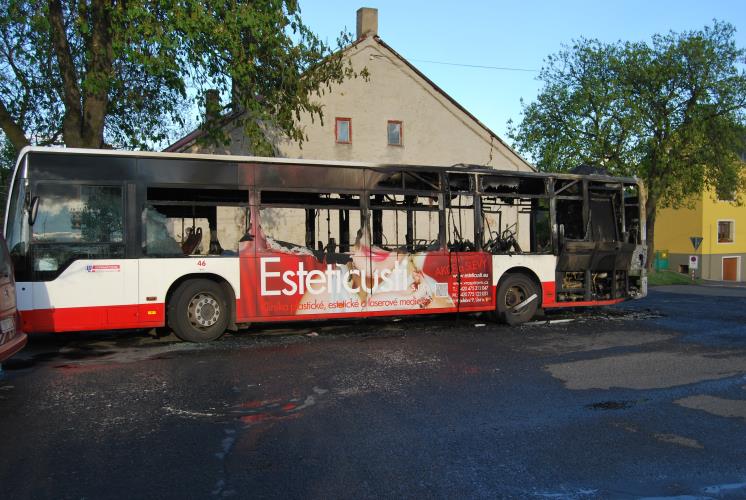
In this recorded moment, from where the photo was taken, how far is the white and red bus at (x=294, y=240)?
8672 mm

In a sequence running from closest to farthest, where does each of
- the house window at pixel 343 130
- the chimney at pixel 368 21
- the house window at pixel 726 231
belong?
the house window at pixel 343 130, the chimney at pixel 368 21, the house window at pixel 726 231

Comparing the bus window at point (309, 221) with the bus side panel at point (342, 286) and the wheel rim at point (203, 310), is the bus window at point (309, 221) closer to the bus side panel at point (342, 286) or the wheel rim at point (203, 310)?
the bus side panel at point (342, 286)

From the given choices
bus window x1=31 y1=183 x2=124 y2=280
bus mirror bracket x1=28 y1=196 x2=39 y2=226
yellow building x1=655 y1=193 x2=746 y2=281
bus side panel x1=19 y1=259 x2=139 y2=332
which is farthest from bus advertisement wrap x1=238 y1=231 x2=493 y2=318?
yellow building x1=655 y1=193 x2=746 y2=281

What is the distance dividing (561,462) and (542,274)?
7.71m

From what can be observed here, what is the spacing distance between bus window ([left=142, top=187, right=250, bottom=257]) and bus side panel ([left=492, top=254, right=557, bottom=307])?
476 centimetres

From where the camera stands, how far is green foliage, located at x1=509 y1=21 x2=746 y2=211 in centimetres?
2991

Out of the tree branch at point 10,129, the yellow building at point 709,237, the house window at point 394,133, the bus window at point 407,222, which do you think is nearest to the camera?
the bus window at point 407,222

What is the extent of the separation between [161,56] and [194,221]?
3605 millimetres

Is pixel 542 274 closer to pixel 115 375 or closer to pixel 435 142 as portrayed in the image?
pixel 115 375

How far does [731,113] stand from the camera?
3052 centimetres

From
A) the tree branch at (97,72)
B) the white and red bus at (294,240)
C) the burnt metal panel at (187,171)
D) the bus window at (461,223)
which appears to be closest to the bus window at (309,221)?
the white and red bus at (294,240)

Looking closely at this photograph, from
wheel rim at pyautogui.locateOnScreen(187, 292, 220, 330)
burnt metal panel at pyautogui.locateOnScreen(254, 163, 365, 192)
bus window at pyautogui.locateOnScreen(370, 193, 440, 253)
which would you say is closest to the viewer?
wheel rim at pyautogui.locateOnScreen(187, 292, 220, 330)

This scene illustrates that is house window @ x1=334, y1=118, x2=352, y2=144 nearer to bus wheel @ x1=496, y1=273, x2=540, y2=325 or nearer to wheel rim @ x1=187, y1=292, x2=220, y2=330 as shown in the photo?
bus wheel @ x1=496, y1=273, x2=540, y2=325

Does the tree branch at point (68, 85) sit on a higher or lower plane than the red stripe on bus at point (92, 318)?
higher
